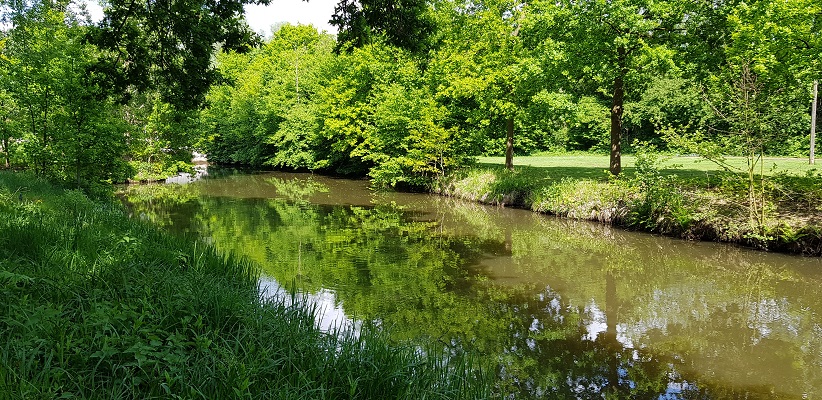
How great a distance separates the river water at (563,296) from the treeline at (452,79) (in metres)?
3.32

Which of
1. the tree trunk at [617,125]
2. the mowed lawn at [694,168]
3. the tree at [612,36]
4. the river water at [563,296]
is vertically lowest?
the river water at [563,296]

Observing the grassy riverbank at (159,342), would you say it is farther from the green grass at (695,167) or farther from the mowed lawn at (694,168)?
the mowed lawn at (694,168)

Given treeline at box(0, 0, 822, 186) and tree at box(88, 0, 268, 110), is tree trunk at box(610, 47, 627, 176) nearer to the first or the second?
treeline at box(0, 0, 822, 186)

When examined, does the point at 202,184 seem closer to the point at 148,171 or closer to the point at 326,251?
the point at 148,171

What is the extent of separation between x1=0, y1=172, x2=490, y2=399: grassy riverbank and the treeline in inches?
200

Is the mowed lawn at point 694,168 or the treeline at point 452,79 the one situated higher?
the treeline at point 452,79

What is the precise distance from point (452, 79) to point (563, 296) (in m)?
15.7

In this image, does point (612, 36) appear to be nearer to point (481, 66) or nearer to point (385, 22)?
point (481, 66)

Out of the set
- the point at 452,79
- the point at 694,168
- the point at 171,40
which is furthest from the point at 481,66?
the point at 171,40

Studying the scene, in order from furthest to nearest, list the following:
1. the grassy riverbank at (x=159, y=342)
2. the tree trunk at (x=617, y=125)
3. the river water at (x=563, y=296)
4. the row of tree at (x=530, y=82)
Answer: the tree trunk at (x=617, y=125), the row of tree at (x=530, y=82), the river water at (x=563, y=296), the grassy riverbank at (x=159, y=342)

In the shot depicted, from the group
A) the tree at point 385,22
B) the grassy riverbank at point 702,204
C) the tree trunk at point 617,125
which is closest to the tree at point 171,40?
the tree at point 385,22

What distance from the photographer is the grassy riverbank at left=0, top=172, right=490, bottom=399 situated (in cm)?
299

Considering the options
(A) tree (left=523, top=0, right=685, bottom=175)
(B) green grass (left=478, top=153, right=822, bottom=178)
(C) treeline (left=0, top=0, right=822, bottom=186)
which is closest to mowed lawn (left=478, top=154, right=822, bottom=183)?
(B) green grass (left=478, top=153, right=822, bottom=178)

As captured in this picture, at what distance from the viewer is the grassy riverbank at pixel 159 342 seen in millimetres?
2988
